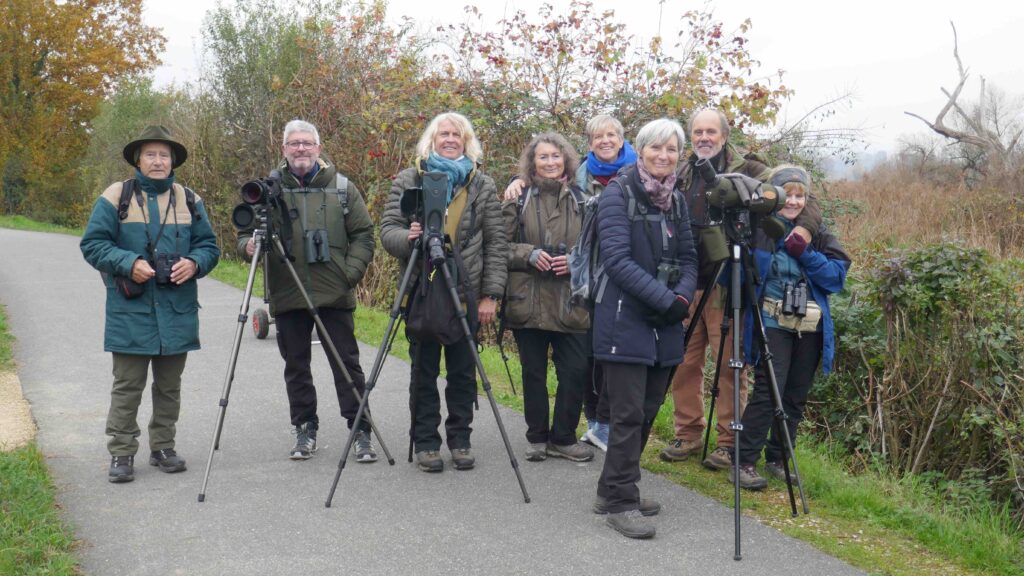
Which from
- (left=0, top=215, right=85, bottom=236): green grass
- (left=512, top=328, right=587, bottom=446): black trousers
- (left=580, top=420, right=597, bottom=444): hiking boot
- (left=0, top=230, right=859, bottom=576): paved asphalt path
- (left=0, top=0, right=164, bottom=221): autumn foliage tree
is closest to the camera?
(left=0, top=230, right=859, bottom=576): paved asphalt path

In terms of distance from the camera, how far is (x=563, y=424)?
5.69 meters

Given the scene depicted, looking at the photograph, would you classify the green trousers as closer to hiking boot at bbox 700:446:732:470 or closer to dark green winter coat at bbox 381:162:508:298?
dark green winter coat at bbox 381:162:508:298

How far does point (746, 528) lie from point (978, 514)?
6.06 feet

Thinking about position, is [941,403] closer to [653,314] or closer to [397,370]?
[653,314]

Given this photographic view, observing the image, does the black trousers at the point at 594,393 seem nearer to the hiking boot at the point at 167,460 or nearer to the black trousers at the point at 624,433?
the black trousers at the point at 624,433

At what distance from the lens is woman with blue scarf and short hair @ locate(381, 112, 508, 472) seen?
5258mm

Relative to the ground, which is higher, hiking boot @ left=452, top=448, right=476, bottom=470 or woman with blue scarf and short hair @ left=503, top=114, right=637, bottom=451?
woman with blue scarf and short hair @ left=503, top=114, right=637, bottom=451

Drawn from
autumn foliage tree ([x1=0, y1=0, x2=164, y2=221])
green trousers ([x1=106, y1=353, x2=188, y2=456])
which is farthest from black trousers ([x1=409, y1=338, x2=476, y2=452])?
autumn foliage tree ([x1=0, y1=0, x2=164, y2=221])

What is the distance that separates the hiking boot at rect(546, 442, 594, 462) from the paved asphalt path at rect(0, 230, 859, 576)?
9cm

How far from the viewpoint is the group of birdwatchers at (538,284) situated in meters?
4.57

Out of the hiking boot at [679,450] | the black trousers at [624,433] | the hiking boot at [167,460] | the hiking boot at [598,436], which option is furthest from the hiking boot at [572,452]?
the hiking boot at [167,460]

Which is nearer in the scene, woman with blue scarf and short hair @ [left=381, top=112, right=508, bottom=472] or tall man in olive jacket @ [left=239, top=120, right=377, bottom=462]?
woman with blue scarf and short hair @ [left=381, top=112, right=508, bottom=472]

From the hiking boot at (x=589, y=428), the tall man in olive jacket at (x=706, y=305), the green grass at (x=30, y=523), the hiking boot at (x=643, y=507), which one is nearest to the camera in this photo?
the green grass at (x=30, y=523)

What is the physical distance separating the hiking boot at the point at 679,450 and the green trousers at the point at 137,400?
9.92ft
